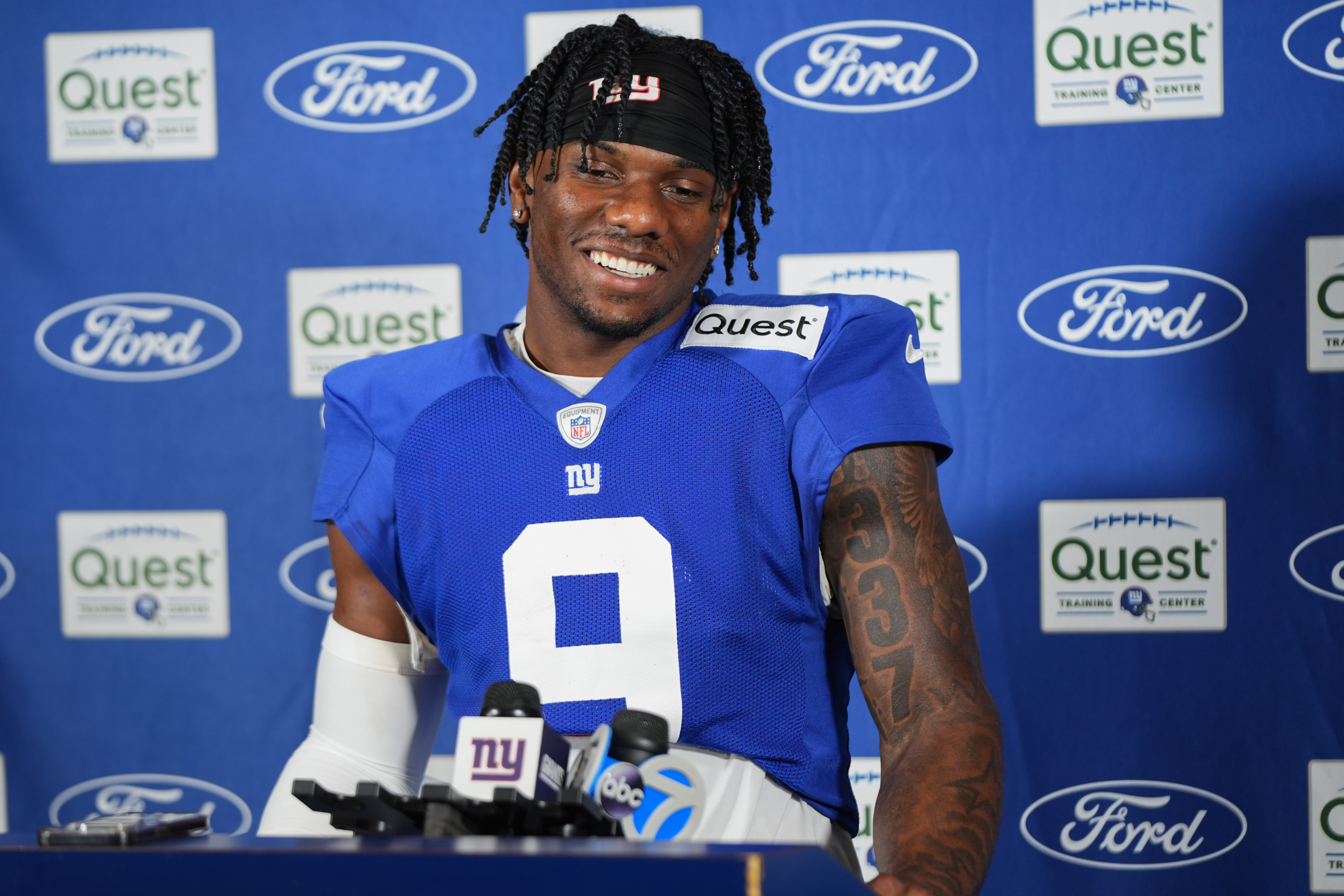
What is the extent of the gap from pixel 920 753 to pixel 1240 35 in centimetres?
130

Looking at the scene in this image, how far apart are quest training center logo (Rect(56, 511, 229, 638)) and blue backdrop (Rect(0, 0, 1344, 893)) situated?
0.02 meters

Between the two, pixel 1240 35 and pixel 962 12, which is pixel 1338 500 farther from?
pixel 962 12

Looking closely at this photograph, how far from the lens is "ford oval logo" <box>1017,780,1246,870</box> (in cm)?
181

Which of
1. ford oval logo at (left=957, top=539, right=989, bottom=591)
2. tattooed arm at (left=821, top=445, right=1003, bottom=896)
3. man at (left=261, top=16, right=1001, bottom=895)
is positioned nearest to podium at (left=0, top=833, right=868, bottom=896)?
tattooed arm at (left=821, top=445, right=1003, bottom=896)

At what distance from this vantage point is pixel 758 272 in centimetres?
188

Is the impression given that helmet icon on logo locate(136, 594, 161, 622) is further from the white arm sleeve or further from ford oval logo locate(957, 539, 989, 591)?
ford oval logo locate(957, 539, 989, 591)

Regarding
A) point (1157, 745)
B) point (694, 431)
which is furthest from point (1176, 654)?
point (694, 431)

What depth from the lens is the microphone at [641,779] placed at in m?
0.73

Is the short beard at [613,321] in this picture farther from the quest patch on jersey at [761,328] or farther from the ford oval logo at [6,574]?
the ford oval logo at [6,574]

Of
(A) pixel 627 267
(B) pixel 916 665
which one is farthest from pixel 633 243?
(B) pixel 916 665

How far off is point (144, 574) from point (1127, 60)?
176 centimetres

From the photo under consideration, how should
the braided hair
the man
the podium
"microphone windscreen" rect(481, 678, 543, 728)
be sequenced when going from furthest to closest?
the braided hair
the man
"microphone windscreen" rect(481, 678, 543, 728)
the podium

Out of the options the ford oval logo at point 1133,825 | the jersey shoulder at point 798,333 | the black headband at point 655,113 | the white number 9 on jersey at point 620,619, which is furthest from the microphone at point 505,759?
the ford oval logo at point 1133,825

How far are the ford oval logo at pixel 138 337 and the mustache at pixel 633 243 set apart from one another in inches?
36.2
